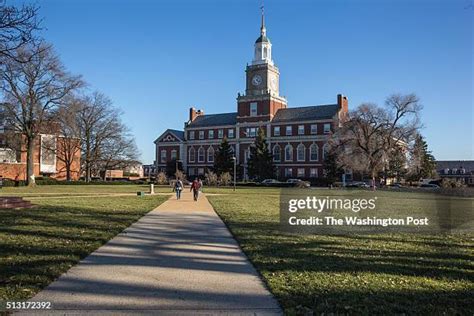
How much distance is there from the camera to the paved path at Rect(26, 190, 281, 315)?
5.65 metres

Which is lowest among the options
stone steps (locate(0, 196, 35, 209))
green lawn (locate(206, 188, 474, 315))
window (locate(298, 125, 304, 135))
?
green lawn (locate(206, 188, 474, 315))

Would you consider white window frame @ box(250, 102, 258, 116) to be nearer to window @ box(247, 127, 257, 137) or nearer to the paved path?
window @ box(247, 127, 257, 137)

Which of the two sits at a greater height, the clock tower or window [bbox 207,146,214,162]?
the clock tower

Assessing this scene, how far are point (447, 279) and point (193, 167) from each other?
302 feet

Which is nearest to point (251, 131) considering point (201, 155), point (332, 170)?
point (201, 155)

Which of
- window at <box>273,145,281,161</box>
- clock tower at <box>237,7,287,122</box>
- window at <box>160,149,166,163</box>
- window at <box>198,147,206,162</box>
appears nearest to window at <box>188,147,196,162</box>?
window at <box>198,147,206,162</box>

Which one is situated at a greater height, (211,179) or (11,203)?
(211,179)

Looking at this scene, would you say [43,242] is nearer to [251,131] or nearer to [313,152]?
[313,152]

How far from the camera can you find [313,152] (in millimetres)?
84812

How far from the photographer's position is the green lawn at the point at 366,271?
5.81m

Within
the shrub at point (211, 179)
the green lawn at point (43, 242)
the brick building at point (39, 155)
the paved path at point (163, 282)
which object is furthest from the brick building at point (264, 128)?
the paved path at point (163, 282)

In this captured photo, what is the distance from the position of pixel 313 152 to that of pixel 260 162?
11478 mm

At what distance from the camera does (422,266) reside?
839 cm

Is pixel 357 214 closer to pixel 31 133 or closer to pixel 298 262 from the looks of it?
pixel 298 262
